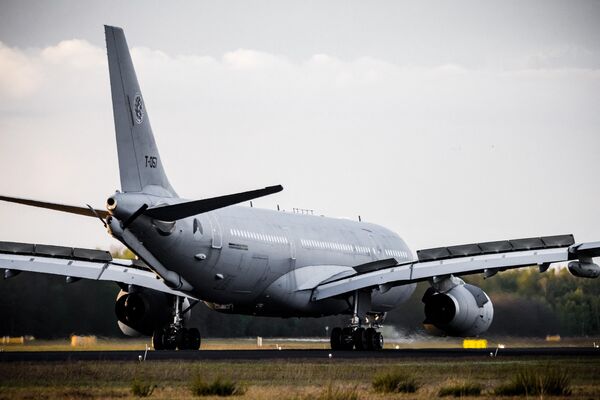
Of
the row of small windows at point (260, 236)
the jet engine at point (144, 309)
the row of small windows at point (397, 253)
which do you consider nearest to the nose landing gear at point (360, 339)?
the row of small windows at point (260, 236)

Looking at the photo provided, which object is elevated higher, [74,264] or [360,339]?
[74,264]

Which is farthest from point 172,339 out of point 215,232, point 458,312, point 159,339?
point 458,312

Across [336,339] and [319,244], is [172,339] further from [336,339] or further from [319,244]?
[319,244]

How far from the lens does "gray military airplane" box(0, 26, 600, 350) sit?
96.9ft

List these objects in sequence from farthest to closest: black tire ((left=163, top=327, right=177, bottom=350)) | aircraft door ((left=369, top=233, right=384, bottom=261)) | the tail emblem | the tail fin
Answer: aircraft door ((left=369, top=233, right=384, bottom=261)) → black tire ((left=163, top=327, right=177, bottom=350)) → the tail emblem → the tail fin

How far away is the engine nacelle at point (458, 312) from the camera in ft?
113

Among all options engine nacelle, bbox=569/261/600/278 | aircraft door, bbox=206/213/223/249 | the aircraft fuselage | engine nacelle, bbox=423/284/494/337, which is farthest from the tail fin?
engine nacelle, bbox=569/261/600/278

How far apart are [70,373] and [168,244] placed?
8350mm

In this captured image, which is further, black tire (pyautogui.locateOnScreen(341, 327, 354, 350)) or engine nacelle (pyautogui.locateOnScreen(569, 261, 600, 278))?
black tire (pyautogui.locateOnScreen(341, 327, 354, 350))

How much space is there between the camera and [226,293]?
34219mm

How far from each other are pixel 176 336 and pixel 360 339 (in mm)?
5687

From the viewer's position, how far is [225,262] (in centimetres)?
3325

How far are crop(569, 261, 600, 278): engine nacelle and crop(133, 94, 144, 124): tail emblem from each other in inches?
473

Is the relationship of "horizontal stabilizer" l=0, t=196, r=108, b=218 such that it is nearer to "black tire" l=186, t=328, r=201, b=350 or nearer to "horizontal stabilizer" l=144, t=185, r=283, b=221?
"horizontal stabilizer" l=144, t=185, r=283, b=221
